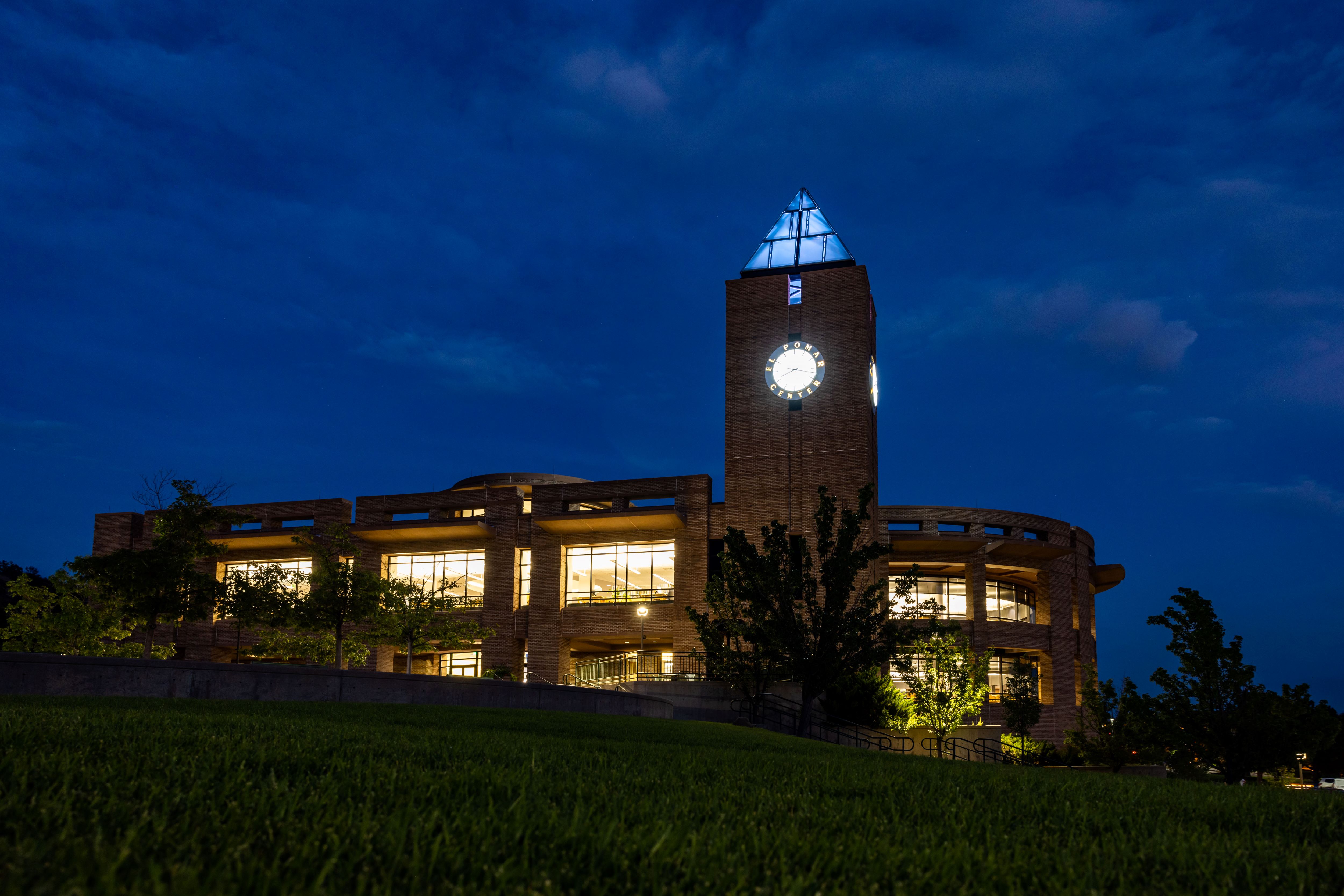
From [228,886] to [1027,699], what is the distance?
43414 mm

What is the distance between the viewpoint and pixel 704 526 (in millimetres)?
52750

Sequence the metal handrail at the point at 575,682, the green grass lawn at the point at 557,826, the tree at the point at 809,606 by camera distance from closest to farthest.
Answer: the green grass lawn at the point at 557,826, the tree at the point at 809,606, the metal handrail at the point at 575,682

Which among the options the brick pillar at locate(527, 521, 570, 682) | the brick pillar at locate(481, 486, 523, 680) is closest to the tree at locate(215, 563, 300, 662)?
the brick pillar at locate(481, 486, 523, 680)

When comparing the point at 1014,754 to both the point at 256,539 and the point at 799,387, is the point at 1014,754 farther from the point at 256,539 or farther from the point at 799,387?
the point at 256,539

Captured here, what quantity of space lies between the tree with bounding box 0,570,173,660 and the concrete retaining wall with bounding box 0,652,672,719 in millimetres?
15234

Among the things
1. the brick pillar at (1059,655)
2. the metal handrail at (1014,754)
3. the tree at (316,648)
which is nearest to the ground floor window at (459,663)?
the tree at (316,648)

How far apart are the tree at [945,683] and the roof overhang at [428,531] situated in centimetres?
2696

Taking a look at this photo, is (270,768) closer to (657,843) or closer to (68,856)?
(68,856)

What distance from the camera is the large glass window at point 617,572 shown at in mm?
53781

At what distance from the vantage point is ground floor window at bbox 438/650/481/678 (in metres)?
59.1

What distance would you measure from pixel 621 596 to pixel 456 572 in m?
10.9

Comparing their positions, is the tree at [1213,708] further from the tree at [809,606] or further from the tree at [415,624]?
the tree at [415,624]

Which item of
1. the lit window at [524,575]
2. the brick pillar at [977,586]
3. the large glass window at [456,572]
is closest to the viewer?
the lit window at [524,575]

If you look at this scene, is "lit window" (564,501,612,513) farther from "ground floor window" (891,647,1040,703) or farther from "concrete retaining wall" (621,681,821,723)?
"ground floor window" (891,647,1040,703)
